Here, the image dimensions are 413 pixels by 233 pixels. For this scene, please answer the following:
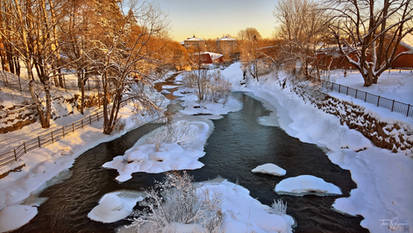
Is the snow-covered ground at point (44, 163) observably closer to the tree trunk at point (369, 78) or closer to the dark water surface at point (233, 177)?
the dark water surface at point (233, 177)

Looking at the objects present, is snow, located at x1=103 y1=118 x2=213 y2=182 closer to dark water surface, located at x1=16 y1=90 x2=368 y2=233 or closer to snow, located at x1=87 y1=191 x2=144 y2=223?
dark water surface, located at x1=16 y1=90 x2=368 y2=233

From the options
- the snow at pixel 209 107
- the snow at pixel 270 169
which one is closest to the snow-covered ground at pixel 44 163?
the snow at pixel 209 107

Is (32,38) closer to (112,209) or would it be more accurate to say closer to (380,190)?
(112,209)

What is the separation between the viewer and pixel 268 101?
115ft

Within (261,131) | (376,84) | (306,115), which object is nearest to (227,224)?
(261,131)

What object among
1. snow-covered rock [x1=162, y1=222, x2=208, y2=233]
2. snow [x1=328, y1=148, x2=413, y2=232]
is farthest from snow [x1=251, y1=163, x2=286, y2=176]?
snow-covered rock [x1=162, y1=222, x2=208, y2=233]

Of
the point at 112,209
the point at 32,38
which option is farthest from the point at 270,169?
the point at 32,38

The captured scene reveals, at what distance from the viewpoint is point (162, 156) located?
A: 15.5 metres

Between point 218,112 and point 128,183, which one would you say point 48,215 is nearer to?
point 128,183

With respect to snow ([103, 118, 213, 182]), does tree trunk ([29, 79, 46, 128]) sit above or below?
above

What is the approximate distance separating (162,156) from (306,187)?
844cm

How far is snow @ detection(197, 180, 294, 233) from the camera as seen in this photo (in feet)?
29.3

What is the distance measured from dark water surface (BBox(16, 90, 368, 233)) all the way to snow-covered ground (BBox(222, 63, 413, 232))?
55 centimetres

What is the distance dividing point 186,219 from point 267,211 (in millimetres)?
3648
